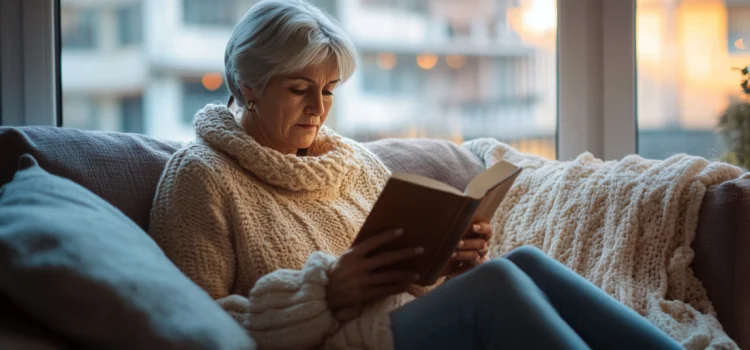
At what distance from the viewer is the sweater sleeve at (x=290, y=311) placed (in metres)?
1.21

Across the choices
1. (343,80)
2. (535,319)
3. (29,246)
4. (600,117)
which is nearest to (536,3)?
(600,117)

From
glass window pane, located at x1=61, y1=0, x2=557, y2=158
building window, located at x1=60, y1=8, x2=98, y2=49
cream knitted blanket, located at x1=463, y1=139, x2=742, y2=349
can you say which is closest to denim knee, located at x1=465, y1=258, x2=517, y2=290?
cream knitted blanket, located at x1=463, y1=139, x2=742, y2=349

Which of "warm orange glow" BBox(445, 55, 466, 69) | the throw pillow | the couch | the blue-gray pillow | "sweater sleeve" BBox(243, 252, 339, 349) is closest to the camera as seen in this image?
the blue-gray pillow

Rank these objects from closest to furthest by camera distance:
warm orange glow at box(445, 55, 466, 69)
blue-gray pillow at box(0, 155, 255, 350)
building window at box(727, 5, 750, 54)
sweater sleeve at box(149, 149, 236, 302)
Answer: blue-gray pillow at box(0, 155, 255, 350) → sweater sleeve at box(149, 149, 236, 302) → building window at box(727, 5, 750, 54) → warm orange glow at box(445, 55, 466, 69)

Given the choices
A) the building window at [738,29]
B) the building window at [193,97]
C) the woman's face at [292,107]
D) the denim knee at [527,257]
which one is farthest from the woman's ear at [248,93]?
the building window at [738,29]

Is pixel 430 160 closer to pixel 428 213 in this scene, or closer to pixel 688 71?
pixel 428 213

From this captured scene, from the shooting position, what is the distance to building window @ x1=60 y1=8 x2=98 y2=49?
197 centimetres

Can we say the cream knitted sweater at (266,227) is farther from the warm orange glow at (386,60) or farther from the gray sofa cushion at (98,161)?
the warm orange glow at (386,60)

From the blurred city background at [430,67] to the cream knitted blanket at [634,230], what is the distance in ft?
2.12

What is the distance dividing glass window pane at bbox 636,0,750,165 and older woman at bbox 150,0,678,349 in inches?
44.6

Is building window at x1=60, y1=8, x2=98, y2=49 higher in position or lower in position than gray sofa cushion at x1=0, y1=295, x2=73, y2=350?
higher

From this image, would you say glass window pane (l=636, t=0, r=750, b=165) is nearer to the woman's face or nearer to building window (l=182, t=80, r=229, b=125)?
the woman's face

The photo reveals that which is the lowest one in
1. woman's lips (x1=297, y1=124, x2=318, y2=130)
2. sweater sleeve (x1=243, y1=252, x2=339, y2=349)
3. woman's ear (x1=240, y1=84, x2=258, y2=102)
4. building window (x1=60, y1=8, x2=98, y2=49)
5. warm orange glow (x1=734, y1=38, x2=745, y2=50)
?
sweater sleeve (x1=243, y1=252, x2=339, y2=349)

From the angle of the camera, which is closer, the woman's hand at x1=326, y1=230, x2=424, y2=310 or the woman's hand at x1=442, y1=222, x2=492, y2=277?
the woman's hand at x1=326, y1=230, x2=424, y2=310
